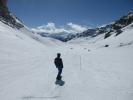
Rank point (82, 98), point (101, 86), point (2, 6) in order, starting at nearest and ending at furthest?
point (82, 98), point (101, 86), point (2, 6)

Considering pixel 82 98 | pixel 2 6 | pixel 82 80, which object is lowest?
pixel 82 98

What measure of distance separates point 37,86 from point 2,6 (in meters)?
136

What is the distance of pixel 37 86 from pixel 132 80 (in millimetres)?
6229

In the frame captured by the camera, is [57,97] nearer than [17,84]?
Yes

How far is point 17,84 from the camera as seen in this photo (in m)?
11.9

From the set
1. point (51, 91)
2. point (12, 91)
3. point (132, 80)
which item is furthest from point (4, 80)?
point (132, 80)

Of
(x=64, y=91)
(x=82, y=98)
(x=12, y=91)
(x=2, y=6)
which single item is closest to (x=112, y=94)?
(x=82, y=98)

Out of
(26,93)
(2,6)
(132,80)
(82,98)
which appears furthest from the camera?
(2,6)

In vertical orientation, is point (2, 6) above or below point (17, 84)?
above

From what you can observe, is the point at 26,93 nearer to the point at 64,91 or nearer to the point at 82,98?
the point at 64,91

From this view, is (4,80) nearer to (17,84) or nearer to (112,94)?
(17,84)

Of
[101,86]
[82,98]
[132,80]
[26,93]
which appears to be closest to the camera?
[82,98]

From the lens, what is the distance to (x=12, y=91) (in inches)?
410

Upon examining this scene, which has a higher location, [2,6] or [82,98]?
[2,6]
